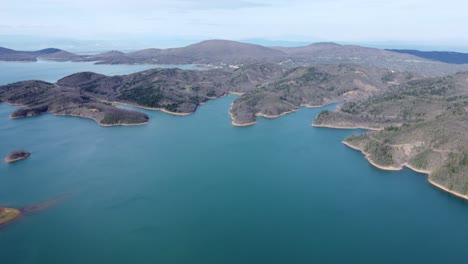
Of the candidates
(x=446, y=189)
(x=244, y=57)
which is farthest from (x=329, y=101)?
(x=244, y=57)

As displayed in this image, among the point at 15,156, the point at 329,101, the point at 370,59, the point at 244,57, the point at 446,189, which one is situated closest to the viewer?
the point at 446,189

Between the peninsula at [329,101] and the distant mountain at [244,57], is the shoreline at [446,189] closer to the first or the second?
the peninsula at [329,101]

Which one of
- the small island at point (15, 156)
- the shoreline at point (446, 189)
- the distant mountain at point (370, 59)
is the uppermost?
the distant mountain at point (370, 59)

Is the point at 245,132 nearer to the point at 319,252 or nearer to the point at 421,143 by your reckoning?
the point at 421,143

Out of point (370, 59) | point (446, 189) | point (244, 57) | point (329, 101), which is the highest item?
point (244, 57)

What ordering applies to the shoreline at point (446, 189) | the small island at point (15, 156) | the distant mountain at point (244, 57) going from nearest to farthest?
the shoreline at point (446, 189) → the small island at point (15, 156) → the distant mountain at point (244, 57)

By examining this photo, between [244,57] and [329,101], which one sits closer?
[329,101]

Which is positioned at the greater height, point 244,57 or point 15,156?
point 244,57

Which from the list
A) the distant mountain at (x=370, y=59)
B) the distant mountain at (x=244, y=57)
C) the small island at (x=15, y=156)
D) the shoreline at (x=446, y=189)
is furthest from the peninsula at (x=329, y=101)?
the distant mountain at (x=244, y=57)

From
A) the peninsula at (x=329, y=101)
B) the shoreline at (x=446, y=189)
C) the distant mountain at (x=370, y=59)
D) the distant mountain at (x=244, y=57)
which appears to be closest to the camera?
the shoreline at (x=446, y=189)

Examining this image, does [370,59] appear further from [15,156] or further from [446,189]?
[15,156]
